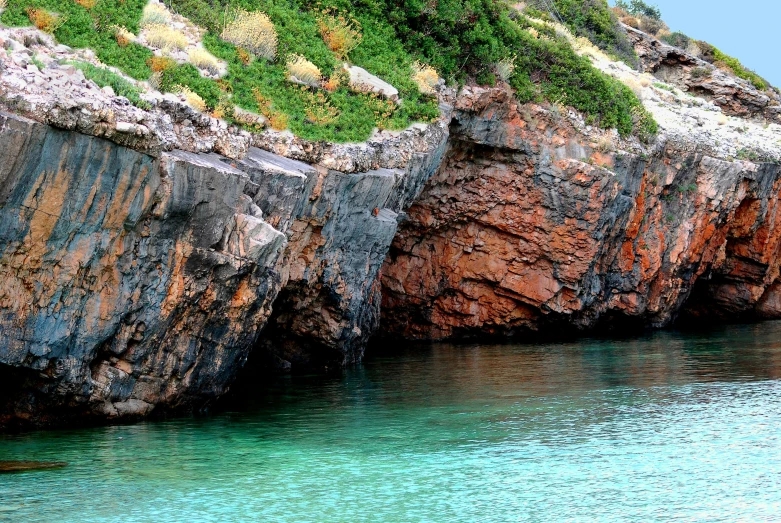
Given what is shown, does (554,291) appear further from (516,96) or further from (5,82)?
(5,82)

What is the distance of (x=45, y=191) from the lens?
12586 millimetres

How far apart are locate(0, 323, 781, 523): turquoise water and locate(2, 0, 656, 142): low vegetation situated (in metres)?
5.91

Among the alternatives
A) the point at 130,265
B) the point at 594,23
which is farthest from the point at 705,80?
the point at 130,265

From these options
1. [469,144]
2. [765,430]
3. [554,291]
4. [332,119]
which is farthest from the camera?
[554,291]

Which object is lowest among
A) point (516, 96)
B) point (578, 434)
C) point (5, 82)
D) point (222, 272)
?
point (578, 434)

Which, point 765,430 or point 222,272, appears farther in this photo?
point 222,272

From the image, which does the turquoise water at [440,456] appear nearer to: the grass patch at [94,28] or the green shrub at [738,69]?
the grass patch at [94,28]

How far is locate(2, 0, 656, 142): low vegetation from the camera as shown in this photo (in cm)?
1661

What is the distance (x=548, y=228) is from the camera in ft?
90.4

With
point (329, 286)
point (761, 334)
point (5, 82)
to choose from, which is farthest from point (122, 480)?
point (761, 334)

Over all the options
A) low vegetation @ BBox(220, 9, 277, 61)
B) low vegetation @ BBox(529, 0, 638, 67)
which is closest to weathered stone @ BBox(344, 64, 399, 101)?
low vegetation @ BBox(220, 9, 277, 61)

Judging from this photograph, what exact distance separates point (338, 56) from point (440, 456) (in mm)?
12359

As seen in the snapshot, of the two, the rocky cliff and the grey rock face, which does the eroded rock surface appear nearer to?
the rocky cliff

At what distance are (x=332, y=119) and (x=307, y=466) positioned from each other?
9103 millimetres
